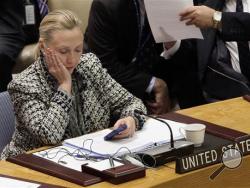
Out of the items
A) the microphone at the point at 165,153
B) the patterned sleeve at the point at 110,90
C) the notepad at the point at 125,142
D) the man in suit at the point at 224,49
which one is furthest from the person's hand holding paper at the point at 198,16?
the microphone at the point at 165,153

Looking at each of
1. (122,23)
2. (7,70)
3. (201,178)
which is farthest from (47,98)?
(7,70)

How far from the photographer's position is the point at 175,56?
3543 millimetres

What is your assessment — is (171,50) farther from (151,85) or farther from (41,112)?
(41,112)

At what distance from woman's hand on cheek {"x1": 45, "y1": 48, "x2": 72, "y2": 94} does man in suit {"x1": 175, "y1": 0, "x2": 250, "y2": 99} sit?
0.98 meters

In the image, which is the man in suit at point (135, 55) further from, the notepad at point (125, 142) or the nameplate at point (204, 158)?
the nameplate at point (204, 158)

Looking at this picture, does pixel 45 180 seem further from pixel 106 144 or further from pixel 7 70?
pixel 7 70

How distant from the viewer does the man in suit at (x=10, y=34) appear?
3.94 metres

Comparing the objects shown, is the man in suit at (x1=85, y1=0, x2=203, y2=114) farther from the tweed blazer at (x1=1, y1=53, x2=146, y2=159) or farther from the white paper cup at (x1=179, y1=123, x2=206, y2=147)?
the white paper cup at (x1=179, y1=123, x2=206, y2=147)

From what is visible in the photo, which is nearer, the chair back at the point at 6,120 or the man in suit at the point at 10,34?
the chair back at the point at 6,120

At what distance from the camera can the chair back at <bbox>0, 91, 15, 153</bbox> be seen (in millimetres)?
2686

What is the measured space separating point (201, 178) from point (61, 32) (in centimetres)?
89

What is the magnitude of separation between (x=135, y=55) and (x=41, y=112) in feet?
3.91

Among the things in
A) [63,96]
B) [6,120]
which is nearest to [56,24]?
[63,96]

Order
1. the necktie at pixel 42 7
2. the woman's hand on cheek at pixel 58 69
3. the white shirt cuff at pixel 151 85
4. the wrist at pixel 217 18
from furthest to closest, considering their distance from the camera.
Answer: the necktie at pixel 42 7 < the white shirt cuff at pixel 151 85 < the wrist at pixel 217 18 < the woman's hand on cheek at pixel 58 69
